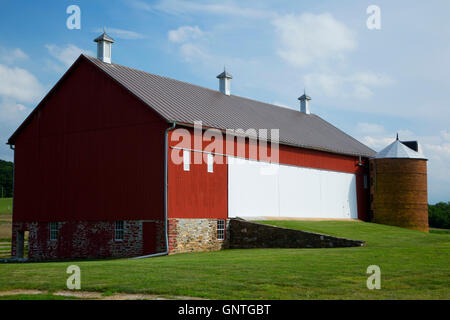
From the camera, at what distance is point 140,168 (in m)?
25.1

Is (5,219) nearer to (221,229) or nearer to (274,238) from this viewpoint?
(221,229)

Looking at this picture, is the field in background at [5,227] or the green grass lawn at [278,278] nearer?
the green grass lawn at [278,278]

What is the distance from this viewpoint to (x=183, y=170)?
24859 mm

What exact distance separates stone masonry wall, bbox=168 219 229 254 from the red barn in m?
0.05

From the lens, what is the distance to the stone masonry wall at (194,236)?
2395cm

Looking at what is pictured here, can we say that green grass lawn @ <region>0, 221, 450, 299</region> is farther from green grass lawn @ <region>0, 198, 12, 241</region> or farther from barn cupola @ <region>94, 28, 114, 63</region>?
green grass lawn @ <region>0, 198, 12, 241</region>

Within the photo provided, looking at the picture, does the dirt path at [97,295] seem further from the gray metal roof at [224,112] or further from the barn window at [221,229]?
the barn window at [221,229]

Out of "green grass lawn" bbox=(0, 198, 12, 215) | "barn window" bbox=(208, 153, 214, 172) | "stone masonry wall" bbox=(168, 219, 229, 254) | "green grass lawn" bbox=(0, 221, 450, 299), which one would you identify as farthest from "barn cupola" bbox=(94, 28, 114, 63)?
"green grass lawn" bbox=(0, 198, 12, 215)

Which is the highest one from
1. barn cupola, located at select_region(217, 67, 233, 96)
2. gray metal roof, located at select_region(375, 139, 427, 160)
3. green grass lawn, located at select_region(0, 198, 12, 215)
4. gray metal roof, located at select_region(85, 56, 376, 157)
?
barn cupola, located at select_region(217, 67, 233, 96)

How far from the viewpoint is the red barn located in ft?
80.8

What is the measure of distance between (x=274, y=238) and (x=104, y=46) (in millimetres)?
13382

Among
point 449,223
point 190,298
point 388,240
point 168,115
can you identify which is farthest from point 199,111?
point 449,223

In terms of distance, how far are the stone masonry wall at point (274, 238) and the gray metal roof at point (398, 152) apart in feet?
47.5
